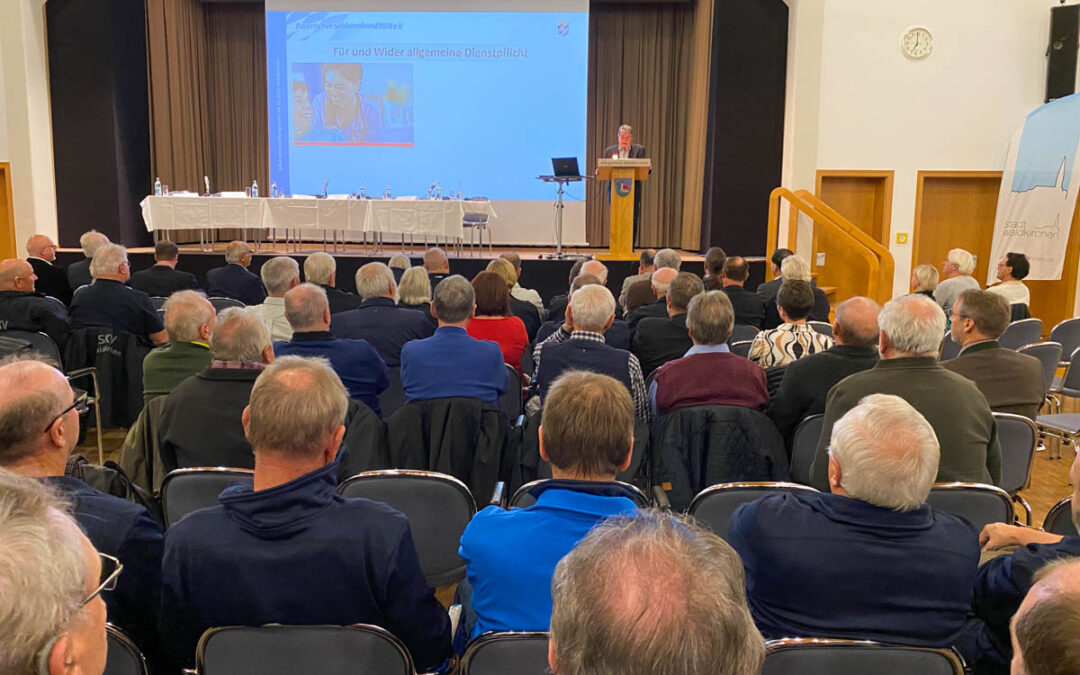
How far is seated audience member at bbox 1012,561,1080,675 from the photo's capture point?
40.9 inches

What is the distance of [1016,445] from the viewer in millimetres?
3475

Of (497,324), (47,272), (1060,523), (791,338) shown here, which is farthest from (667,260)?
(47,272)

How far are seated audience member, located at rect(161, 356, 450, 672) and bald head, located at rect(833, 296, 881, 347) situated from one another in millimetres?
2332

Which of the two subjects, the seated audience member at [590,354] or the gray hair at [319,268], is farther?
the gray hair at [319,268]

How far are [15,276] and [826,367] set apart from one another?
4.99 meters

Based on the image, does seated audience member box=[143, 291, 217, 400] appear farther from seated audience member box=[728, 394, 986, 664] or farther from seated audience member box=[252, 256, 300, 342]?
seated audience member box=[728, 394, 986, 664]

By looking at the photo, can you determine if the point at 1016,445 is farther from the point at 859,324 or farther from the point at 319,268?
the point at 319,268

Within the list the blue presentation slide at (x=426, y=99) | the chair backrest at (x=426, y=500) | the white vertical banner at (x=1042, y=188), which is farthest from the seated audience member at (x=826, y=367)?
the blue presentation slide at (x=426, y=99)

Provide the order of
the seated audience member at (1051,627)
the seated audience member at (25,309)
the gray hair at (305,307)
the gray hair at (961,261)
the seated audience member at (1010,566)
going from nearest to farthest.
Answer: the seated audience member at (1051,627), the seated audience member at (1010,566), the gray hair at (305,307), the seated audience member at (25,309), the gray hair at (961,261)

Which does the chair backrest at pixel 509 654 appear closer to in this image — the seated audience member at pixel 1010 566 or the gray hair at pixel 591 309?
the seated audience member at pixel 1010 566

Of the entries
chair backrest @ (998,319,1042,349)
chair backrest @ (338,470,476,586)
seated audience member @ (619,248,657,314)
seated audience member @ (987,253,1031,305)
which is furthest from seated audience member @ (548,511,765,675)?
seated audience member @ (987,253,1031,305)

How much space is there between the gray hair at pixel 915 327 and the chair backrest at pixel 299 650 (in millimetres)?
2238

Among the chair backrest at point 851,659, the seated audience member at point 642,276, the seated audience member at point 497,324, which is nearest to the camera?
the chair backrest at point 851,659

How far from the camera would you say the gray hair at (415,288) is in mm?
5242
